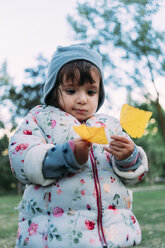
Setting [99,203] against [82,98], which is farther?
[82,98]

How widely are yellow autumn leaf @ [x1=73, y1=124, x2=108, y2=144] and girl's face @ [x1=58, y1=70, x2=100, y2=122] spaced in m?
0.42

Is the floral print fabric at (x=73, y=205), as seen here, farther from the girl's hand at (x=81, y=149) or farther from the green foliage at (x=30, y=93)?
the green foliage at (x=30, y=93)

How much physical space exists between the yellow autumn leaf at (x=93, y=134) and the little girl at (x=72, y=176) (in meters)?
0.06

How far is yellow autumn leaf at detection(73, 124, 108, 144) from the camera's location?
1.30m

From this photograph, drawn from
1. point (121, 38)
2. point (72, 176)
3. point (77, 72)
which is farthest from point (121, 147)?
point (121, 38)

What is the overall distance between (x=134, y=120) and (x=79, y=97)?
1.27ft

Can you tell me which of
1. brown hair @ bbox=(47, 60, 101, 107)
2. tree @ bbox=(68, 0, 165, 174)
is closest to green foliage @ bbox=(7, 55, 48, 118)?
tree @ bbox=(68, 0, 165, 174)

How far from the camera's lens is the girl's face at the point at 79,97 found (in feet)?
5.66

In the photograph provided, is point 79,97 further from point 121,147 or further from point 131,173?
point 131,173

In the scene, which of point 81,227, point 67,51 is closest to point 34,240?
point 81,227

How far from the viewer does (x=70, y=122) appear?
1.71m

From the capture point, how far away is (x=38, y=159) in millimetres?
1446

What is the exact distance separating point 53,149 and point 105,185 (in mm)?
343

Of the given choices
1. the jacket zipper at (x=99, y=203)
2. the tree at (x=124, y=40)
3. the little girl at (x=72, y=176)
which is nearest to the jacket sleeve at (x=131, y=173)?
the little girl at (x=72, y=176)
